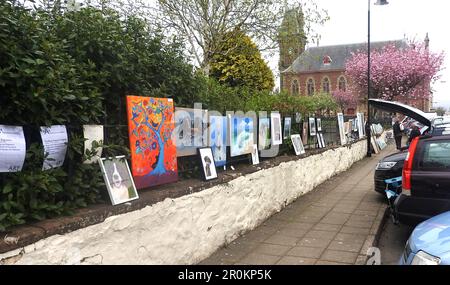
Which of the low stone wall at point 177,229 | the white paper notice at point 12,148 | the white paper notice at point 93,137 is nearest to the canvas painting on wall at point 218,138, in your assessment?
the low stone wall at point 177,229

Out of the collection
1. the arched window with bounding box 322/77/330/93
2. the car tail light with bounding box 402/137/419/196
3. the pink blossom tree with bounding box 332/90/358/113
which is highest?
the arched window with bounding box 322/77/330/93

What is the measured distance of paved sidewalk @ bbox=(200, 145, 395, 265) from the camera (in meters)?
5.28

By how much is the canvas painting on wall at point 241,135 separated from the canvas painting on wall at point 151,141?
1.72m

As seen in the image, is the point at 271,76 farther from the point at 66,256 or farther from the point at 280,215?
the point at 66,256

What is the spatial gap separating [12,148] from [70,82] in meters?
0.78

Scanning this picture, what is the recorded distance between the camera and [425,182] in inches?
224

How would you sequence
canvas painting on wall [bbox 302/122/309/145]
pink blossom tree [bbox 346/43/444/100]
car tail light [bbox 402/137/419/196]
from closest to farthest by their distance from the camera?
car tail light [bbox 402/137/419/196] < canvas painting on wall [bbox 302/122/309/145] < pink blossom tree [bbox 346/43/444/100]

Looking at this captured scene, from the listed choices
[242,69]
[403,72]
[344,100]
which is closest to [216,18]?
[242,69]

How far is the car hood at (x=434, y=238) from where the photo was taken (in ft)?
10.9

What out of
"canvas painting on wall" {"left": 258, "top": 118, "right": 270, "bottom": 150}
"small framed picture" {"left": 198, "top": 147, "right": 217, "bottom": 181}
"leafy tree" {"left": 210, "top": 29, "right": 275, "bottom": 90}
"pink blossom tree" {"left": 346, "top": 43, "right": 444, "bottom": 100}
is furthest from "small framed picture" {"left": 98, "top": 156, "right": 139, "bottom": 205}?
"pink blossom tree" {"left": 346, "top": 43, "right": 444, "bottom": 100}

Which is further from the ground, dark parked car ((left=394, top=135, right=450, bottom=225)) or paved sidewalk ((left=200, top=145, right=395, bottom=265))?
dark parked car ((left=394, top=135, right=450, bottom=225))

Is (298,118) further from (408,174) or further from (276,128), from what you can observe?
(408,174)

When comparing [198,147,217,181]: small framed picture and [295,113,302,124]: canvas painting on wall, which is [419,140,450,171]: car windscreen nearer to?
[198,147,217,181]: small framed picture

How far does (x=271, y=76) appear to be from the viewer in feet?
74.7
